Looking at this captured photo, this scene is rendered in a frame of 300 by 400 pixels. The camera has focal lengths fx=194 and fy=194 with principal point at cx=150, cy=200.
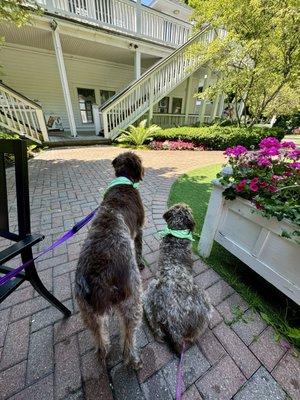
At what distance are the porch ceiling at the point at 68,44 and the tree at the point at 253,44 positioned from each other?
401 cm

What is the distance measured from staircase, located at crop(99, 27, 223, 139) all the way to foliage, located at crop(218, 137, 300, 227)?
27.1 ft

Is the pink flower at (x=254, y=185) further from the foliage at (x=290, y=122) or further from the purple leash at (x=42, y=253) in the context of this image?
the foliage at (x=290, y=122)

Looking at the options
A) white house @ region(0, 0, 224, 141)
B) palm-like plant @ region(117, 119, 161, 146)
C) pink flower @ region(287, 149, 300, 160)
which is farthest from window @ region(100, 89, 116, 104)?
pink flower @ region(287, 149, 300, 160)

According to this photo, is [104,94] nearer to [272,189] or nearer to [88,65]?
[88,65]

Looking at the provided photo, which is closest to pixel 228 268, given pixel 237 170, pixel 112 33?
pixel 237 170

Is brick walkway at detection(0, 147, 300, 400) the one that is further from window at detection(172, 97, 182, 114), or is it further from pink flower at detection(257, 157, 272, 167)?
window at detection(172, 97, 182, 114)

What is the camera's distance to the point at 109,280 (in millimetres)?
1157

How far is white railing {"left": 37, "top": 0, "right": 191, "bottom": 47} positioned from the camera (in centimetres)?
765

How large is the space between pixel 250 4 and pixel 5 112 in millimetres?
9626

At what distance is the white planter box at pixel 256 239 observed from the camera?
5.66 ft

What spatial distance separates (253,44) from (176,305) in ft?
30.7

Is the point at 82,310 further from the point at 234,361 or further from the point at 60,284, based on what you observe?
the point at 234,361

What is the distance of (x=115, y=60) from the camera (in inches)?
450

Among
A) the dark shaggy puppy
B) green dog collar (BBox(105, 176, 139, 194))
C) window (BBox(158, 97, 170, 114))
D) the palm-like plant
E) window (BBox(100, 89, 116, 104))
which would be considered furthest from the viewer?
window (BBox(158, 97, 170, 114))
